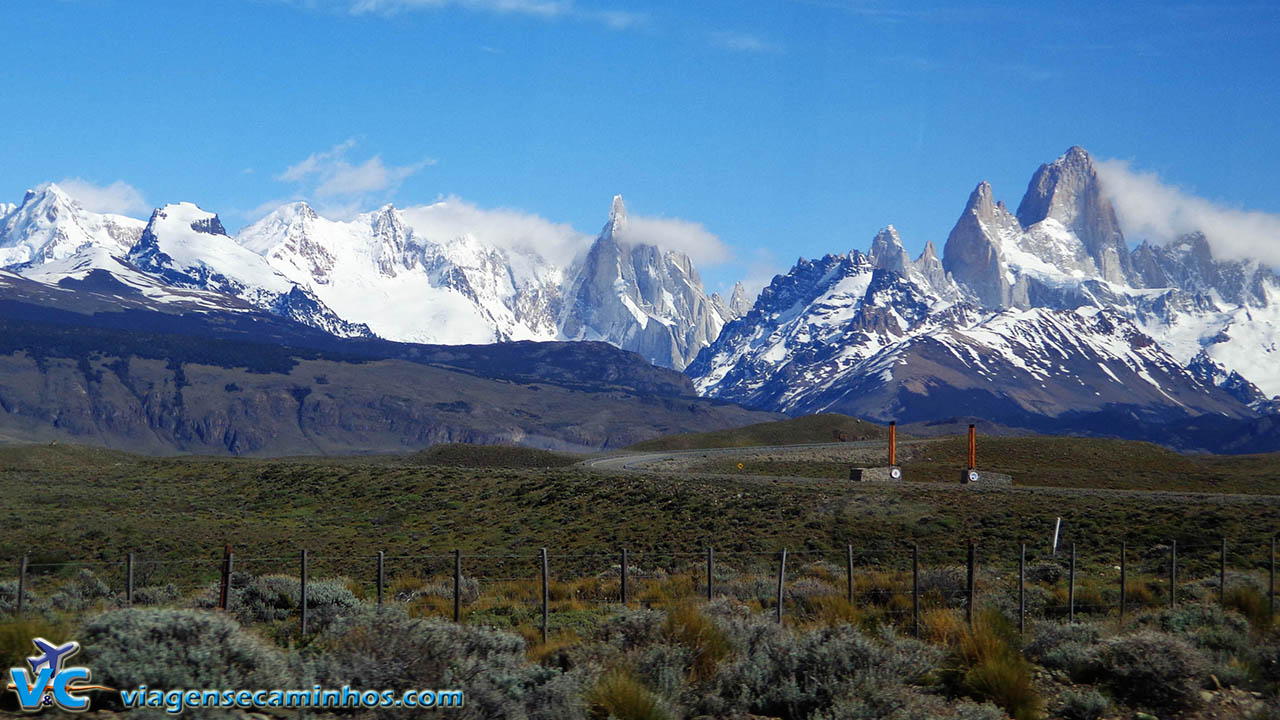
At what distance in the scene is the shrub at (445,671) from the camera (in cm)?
1502

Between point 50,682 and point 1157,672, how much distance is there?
15599 millimetres

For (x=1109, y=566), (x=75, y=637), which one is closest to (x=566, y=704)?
(x=75, y=637)

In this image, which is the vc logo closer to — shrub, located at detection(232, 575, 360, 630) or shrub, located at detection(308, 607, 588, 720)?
shrub, located at detection(308, 607, 588, 720)

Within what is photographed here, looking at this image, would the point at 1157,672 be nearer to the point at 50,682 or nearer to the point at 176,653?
the point at 176,653

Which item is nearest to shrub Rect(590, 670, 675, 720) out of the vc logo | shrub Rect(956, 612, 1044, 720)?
shrub Rect(956, 612, 1044, 720)

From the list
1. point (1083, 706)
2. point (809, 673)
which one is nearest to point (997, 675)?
point (1083, 706)

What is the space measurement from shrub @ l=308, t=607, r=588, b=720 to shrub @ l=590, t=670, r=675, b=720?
31 centimetres

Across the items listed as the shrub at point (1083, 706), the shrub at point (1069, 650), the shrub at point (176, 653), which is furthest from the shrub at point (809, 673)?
the shrub at point (176, 653)

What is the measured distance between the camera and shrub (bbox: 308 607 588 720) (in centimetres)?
1502

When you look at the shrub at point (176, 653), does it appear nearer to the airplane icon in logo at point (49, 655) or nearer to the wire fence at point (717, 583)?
the airplane icon in logo at point (49, 655)

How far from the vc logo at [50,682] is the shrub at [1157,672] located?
48.6 feet

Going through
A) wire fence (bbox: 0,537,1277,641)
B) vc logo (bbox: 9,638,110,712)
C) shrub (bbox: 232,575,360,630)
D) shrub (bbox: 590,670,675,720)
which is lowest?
wire fence (bbox: 0,537,1277,641)

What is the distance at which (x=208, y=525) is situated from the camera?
2336 inches

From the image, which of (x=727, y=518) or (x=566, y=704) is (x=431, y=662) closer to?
(x=566, y=704)
